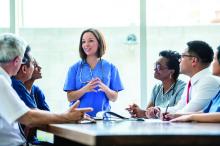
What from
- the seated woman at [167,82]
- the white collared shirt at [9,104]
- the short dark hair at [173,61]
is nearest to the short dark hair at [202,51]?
the seated woman at [167,82]

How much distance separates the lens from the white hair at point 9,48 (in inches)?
92.2

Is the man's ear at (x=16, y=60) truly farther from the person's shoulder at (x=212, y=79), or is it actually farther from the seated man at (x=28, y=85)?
the person's shoulder at (x=212, y=79)

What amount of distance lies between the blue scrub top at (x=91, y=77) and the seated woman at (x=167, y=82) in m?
0.42

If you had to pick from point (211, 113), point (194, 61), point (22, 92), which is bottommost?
point (211, 113)

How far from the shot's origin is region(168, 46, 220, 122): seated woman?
2373 mm

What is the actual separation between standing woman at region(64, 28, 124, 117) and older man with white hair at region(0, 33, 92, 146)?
1594 millimetres

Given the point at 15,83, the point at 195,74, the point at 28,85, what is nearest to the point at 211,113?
the point at 195,74

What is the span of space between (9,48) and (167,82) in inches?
76.3

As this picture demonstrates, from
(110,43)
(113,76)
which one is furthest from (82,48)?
(110,43)

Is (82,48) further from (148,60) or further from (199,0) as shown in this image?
(199,0)

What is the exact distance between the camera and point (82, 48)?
13.7ft

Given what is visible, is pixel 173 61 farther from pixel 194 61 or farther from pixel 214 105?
pixel 214 105

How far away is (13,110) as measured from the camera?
7.04 feet

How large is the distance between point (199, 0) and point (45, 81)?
203 centimetres
